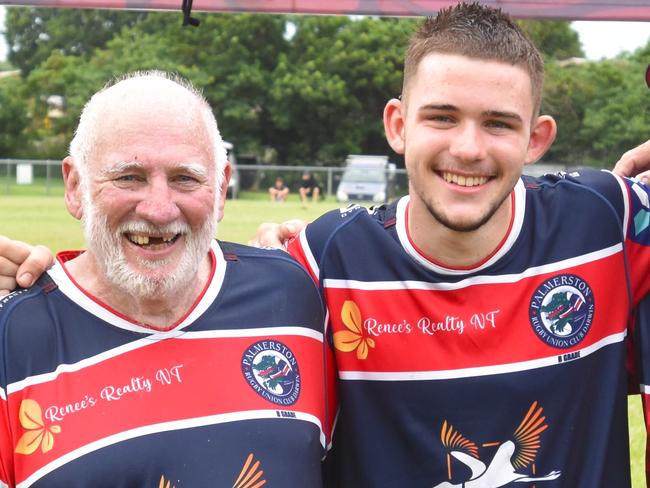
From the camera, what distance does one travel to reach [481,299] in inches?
120

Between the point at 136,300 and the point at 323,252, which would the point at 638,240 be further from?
the point at 136,300

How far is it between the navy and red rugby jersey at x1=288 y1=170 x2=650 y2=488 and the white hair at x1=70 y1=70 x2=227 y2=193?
1.78ft

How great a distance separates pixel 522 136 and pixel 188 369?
1219 mm

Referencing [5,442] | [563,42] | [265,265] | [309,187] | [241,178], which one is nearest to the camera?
[5,442]

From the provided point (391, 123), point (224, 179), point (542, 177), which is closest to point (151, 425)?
point (224, 179)

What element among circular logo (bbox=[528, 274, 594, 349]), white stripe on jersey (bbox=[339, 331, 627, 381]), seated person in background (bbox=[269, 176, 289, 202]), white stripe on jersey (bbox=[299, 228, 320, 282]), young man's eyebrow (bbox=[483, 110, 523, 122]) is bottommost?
seated person in background (bbox=[269, 176, 289, 202])

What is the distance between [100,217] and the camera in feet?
8.77

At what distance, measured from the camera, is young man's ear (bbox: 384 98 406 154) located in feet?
10.6

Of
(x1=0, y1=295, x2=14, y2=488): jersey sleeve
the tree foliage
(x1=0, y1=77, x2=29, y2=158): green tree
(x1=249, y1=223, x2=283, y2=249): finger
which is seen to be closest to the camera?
(x1=0, y1=295, x2=14, y2=488): jersey sleeve

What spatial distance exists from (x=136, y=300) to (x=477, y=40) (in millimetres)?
1299

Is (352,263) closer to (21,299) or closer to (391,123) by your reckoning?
(391,123)

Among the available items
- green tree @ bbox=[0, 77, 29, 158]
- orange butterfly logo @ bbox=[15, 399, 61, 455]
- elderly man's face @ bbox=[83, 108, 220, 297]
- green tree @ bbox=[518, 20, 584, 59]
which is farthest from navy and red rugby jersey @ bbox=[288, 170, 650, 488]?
green tree @ bbox=[518, 20, 584, 59]

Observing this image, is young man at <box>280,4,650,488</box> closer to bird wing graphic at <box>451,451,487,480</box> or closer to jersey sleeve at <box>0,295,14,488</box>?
bird wing graphic at <box>451,451,487,480</box>

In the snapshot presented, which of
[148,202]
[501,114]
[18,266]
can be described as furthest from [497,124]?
[18,266]
